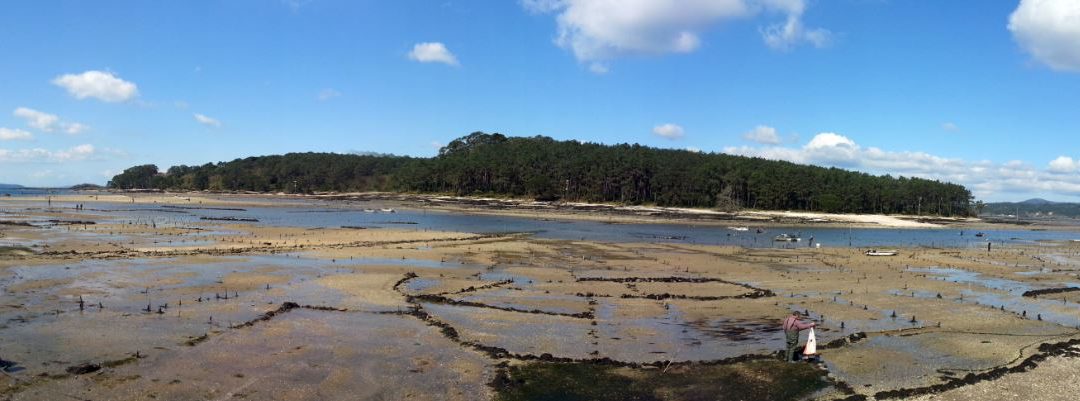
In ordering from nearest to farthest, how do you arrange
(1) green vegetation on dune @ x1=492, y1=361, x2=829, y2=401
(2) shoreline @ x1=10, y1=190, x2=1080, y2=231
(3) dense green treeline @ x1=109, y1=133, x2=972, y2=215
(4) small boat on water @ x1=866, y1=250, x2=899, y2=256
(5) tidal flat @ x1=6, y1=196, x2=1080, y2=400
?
1. (1) green vegetation on dune @ x1=492, y1=361, x2=829, y2=401
2. (5) tidal flat @ x1=6, y1=196, x2=1080, y2=400
3. (4) small boat on water @ x1=866, y1=250, x2=899, y2=256
4. (2) shoreline @ x1=10, y1=190, x2=1080, y2=231
5. (3) dense green treeline @ x1=109, y1=133, x2=972, y2=215

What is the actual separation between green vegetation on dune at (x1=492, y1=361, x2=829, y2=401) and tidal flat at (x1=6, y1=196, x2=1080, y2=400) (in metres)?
0.08

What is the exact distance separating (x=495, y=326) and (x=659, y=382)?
306 inches

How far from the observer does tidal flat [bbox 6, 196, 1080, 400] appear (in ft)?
52.5

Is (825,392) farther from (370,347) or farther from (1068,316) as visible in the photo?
(1068,316)

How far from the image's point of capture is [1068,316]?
89.7 ft

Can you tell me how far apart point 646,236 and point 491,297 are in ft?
149

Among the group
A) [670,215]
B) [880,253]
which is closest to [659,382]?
[880,253]

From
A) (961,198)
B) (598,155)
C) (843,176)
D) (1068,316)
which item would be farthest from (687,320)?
(961,198)

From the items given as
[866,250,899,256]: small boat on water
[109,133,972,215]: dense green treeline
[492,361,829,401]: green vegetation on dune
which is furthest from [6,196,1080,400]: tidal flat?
[109,133,972,215]: dense green treeline

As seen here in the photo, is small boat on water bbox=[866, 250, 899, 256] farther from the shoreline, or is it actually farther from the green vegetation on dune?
the shoreline

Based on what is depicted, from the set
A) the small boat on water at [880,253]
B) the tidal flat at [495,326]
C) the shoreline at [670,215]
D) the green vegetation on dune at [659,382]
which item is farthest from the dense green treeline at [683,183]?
the green vegetation on dune at [659,382]

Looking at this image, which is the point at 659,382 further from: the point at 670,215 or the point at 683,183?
the point at 683,183

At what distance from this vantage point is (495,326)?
2258cm

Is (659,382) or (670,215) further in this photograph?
(670,215)
